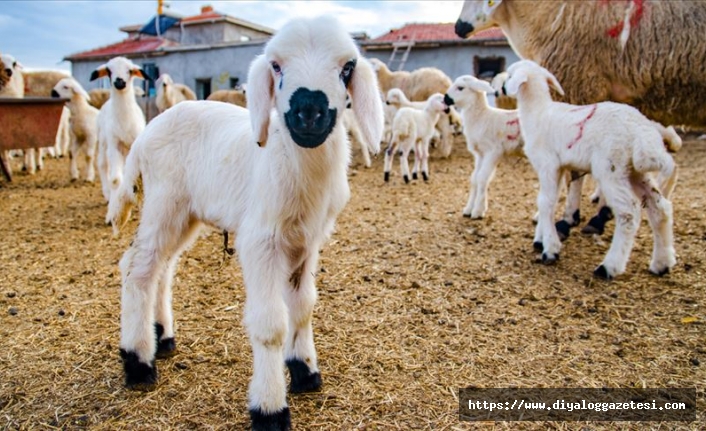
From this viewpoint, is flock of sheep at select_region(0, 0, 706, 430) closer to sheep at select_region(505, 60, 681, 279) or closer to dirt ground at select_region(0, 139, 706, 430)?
sheep at select_region(505, 60, 681, 279)

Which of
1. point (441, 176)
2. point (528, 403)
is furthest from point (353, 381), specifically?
point (441, 176)

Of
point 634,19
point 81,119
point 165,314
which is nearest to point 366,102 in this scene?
point 165,314

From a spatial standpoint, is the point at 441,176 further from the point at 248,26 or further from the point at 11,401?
the point at 248,26

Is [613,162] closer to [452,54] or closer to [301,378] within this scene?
[301,378]

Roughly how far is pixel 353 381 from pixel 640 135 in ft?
10.5

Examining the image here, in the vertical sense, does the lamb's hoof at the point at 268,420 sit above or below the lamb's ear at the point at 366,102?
below

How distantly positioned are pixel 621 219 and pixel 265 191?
131 inches

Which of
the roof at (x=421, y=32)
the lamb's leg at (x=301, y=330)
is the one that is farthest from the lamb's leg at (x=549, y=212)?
the roof at (x=421, y=32)

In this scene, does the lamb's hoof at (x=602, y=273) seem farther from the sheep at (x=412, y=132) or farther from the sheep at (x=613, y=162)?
the sheep at (x=412, y=132)

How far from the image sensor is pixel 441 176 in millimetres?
10078

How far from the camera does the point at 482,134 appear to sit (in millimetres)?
6828

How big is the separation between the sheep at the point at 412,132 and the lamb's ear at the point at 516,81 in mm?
4142

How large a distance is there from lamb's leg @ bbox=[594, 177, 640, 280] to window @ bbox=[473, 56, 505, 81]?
17.6 m

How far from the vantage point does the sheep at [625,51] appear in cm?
478
